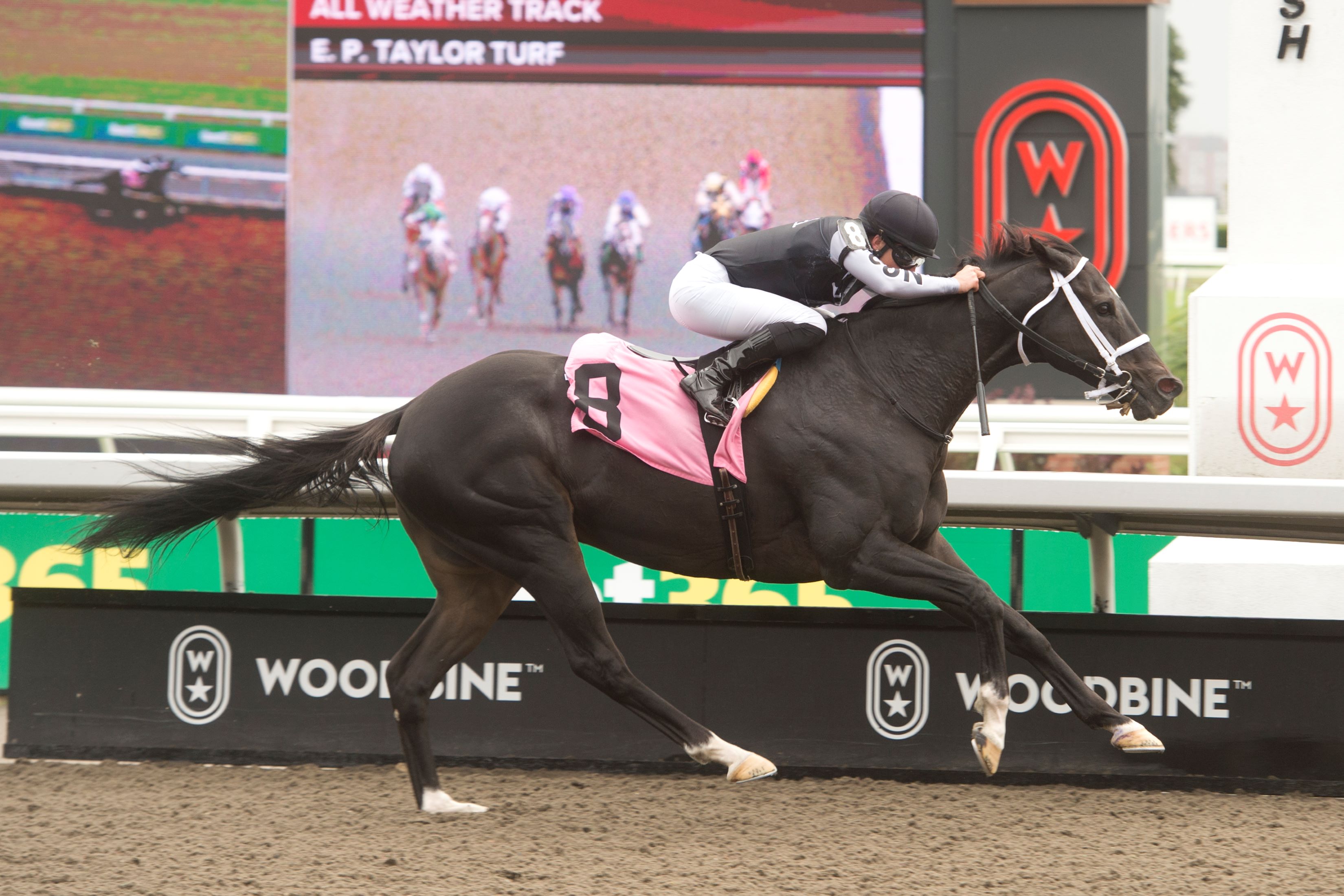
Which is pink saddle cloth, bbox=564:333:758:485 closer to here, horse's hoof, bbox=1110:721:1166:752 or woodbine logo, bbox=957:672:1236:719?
horse's hoof, bbox=1110:721:1166:752

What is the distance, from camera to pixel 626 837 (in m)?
4.52

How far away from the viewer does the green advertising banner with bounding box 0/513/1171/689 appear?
682 centimetres

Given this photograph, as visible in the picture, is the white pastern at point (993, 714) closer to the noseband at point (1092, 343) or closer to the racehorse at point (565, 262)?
the noseband at point (1092, 343)

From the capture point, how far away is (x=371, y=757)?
5.59 metres

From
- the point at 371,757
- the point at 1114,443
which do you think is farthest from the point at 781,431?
the point at 1114,443

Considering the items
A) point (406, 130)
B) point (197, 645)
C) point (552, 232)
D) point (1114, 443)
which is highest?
point (406, 130)

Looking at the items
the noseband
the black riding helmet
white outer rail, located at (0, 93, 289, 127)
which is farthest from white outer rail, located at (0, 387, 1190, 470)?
white outer rail, located at (0, 93, 289, 127)

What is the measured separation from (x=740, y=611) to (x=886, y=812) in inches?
40.2

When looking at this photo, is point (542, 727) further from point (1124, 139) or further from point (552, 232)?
point (1124, 139)

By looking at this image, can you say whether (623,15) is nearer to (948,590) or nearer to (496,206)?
(496,206)

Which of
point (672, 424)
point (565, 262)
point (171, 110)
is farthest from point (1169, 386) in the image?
point (171, 110)

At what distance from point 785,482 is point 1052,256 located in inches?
44.7

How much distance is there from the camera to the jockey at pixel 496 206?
1152 centimetres

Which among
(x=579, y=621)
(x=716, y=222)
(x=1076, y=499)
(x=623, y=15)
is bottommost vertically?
(x=579, y=621)
